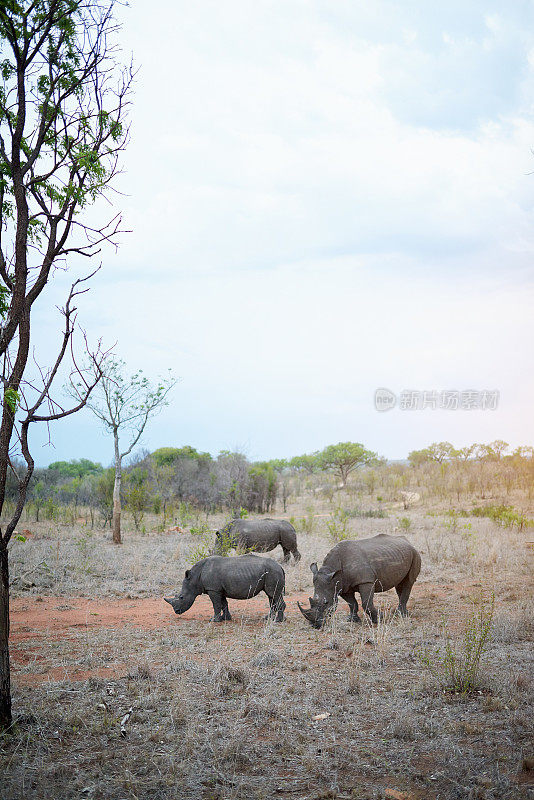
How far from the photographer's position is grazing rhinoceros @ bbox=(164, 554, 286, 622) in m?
9.12

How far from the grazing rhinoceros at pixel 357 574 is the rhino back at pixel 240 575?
727 millimetres

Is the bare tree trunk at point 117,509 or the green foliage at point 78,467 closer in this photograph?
the bare tree trunk at point 117,509

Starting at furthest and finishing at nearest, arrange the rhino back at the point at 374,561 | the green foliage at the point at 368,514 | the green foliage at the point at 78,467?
the green foliage at the point at 78,467, the green foliage at the point at 368,514, the rhino back at the point at 374,561

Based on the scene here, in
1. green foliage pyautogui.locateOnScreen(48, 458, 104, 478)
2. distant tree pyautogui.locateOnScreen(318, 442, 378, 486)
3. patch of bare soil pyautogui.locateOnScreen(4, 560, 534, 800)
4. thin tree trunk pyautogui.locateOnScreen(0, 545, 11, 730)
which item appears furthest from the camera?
green foliage pyautogui.locateOnScreen(48, 458, 104, 478)

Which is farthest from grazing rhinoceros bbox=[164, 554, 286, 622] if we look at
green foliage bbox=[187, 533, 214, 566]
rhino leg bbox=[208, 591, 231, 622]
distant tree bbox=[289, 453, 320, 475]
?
distant tree bbox=[289, 453, 320, 475]

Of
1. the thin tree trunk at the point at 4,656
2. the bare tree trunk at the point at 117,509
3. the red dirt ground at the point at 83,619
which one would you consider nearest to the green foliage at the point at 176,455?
the bare tree trunk at the point at 117,509

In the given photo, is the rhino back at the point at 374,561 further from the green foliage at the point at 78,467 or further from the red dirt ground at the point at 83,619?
the green foliage at the point at 78,467

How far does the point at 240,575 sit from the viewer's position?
360 inches

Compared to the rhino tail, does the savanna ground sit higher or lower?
lower

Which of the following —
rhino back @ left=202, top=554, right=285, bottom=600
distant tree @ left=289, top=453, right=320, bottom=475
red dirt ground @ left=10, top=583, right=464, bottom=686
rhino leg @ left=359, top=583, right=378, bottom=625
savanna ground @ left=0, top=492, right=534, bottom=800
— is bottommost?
red dirt ground @ left=10, top=583, right=464, bottom=686

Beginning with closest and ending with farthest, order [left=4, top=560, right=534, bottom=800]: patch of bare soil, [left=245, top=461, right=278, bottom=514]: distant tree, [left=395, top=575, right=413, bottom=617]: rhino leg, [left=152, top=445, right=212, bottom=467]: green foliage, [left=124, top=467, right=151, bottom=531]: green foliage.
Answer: [left=4, top=560, right=534, bottom=800]: patch of bare soil → [left=395, top=575, right=413, bottom=617]: rhino leg → [left=124, top=467, right=151, bottom=531]: green foliage → [left=245, top=461, right=278, bottom=514]: distant tree → [left=152, top=445, right=212, bottom=467]: green foliage

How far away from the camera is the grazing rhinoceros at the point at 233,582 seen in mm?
9117

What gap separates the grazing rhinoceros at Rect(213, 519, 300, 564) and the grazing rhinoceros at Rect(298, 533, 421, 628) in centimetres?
455

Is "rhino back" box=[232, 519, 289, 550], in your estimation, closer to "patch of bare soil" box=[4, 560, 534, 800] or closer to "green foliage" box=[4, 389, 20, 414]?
"patch of bare soil" box=[4, 560, 534, 800]
